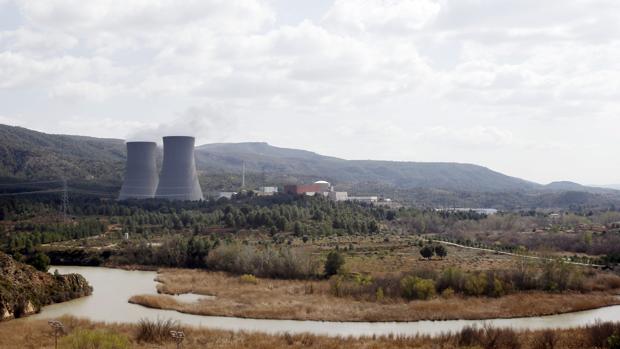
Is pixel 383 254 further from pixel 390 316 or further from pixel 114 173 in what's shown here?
pixel 114 173

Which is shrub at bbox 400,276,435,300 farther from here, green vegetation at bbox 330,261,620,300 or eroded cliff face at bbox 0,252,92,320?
eroded cliff face at bbox 0,252,92,320

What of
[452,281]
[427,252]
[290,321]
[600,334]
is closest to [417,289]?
[452,281]

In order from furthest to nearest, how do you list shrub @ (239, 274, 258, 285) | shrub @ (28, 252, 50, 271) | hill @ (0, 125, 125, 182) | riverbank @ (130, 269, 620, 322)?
hill @ (0, 125, 125, 182) → shrub @ (28, 252, 50, 271) → shrub @ (239, 274, 258, 285) → riverbank @ (130, 269, 620, 322)

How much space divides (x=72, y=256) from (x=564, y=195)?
387ft

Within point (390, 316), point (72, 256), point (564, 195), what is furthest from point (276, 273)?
point (564, 195)

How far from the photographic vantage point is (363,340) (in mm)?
20422

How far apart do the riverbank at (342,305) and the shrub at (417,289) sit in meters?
0.66

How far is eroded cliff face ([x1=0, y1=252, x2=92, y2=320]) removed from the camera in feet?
82.3

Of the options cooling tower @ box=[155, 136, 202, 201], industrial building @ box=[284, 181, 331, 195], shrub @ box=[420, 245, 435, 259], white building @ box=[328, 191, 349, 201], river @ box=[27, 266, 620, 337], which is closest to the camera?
river @ box=[27, 266, 620, 337]

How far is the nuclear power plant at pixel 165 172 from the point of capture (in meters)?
57.9

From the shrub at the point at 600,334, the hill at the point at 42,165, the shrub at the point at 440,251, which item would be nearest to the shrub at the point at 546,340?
the shrub at the point at 600,334

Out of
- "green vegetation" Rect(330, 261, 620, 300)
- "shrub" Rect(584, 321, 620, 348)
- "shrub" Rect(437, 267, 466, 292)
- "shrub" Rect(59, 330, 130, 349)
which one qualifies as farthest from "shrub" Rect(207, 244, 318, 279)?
"shrub" Rect(59, 330, 130, 349)

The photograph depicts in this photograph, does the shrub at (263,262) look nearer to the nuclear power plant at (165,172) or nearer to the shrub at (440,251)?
the shrub at (440,251)

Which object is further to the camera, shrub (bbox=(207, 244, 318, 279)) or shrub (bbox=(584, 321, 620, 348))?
shrub (bbox=(207, 244, 318, 279))
